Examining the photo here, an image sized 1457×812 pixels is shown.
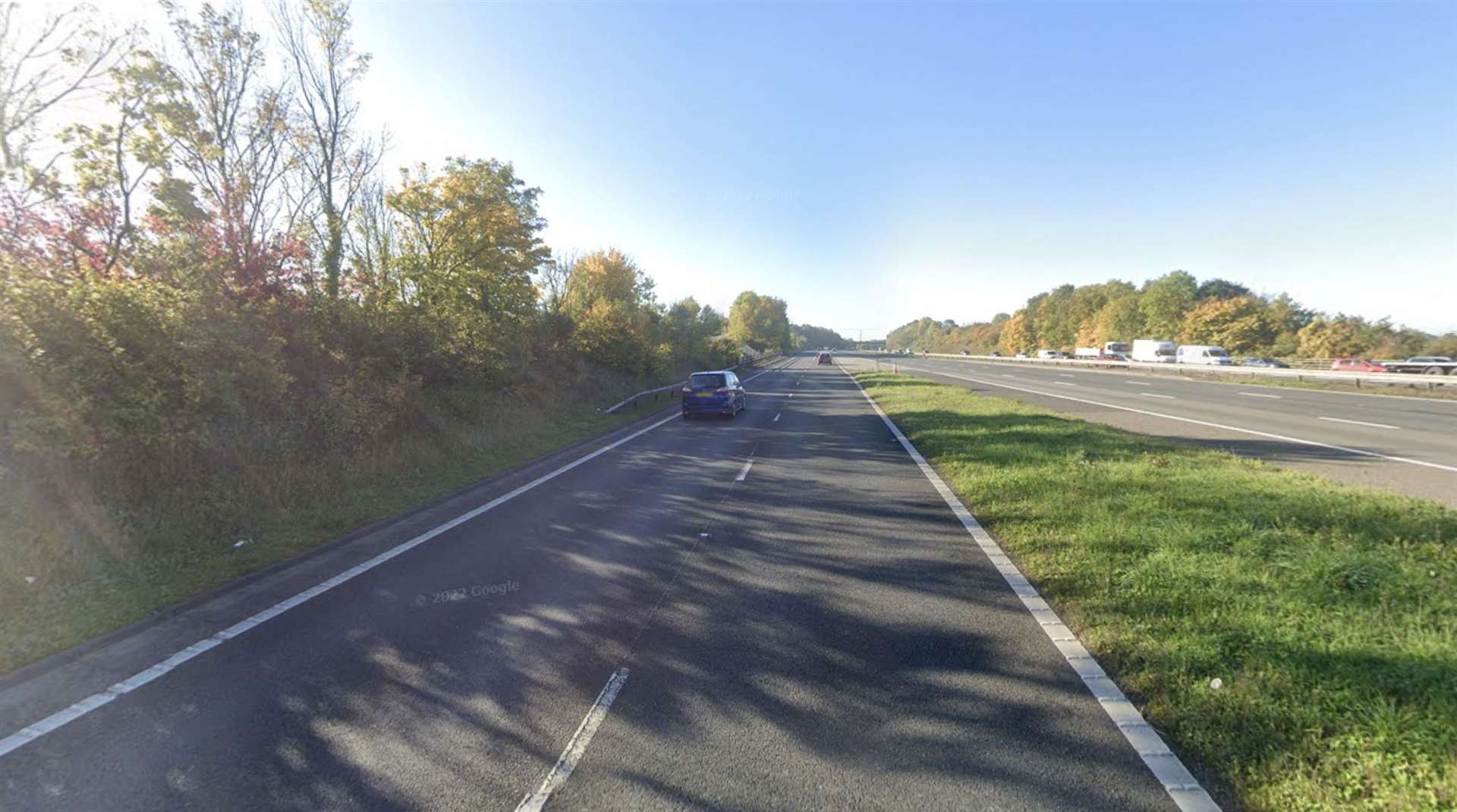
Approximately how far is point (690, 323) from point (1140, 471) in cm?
5088

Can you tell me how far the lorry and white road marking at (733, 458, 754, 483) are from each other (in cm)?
5269

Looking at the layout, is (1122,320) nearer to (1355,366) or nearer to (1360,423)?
(1355,366)

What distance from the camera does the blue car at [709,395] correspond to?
749 inches

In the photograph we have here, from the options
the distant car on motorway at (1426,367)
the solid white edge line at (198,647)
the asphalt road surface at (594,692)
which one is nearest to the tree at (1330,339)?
the distant car on motorway at (1426,367)

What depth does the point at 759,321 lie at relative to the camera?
10881 cm

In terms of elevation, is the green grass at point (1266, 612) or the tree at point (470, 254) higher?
the tree at point (470, 254)

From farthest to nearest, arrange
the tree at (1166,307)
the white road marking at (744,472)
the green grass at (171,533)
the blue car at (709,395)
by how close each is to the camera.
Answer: the tree at (1166,307), the blue car at (709,395), the white road marking at (744,472), the green grass at (171,533)

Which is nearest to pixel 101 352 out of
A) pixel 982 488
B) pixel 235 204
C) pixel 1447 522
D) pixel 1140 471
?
pixel 235 204

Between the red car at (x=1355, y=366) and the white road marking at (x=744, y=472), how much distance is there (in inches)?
1546

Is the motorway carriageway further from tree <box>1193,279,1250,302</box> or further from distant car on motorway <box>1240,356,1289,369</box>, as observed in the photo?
tree <box>1193,279,1250,302</box>

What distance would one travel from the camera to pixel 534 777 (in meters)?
2.88

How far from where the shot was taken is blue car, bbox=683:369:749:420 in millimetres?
19031

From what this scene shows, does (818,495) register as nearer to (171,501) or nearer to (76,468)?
(171,501)

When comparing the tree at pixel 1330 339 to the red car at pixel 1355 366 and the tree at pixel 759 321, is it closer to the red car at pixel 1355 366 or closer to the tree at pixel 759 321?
the red car at pixel 1355 366
